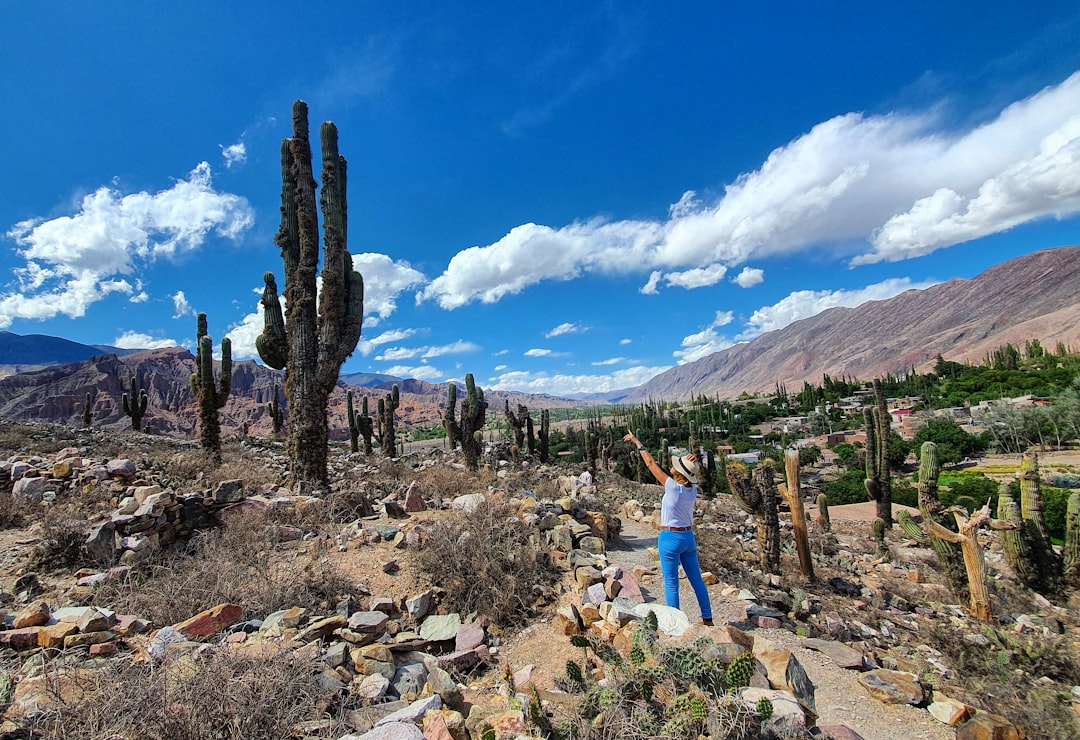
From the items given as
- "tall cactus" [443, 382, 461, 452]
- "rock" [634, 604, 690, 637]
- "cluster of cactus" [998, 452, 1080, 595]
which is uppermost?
"tall cactus" [443, 382, 461, 452]

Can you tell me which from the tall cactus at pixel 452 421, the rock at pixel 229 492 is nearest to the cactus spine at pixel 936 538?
the rock at pixel 229 492

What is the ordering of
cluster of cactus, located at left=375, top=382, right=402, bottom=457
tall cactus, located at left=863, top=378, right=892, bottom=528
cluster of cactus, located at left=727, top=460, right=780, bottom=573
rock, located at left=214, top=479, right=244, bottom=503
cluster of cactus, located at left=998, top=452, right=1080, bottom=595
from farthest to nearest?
cluster of cactus, located at left=375, top=382, right=402, bottom=457, tall cactus, located at left=863, top=378, right=892, bottom=528, cluster of cactus, located at left=998, top=452, right=1080, bottom=595, cluster of cactus, located at left=727, top=460, right=780, bottom=573, rock, located at left=214, top=479, right=244, bottom=503

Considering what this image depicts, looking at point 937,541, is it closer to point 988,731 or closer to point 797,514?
point 797,514

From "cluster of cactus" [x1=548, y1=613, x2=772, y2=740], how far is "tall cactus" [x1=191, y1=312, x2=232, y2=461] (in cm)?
1522

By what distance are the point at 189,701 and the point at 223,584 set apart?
2.43 metres

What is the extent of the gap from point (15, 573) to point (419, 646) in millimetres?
5101

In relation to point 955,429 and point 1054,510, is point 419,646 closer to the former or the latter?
point 1054,510

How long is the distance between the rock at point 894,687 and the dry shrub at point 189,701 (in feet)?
14.3

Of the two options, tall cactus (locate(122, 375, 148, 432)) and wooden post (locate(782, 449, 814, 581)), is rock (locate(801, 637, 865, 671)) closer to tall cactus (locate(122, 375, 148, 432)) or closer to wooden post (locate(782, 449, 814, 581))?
wooden post (locate(782, 449, 814, 581))

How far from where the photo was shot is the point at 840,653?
5094 millimetres

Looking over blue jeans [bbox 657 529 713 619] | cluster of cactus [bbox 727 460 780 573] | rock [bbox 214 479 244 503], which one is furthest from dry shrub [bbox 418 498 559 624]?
cluster of cactus [bbox 727 460 780 573]

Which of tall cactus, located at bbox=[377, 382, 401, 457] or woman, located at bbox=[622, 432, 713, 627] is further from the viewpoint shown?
tall cactus, located at bbox=[377, 382, 401, 457]

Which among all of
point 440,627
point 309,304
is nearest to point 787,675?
point 440,627

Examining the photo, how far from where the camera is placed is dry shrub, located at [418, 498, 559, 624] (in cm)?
531
